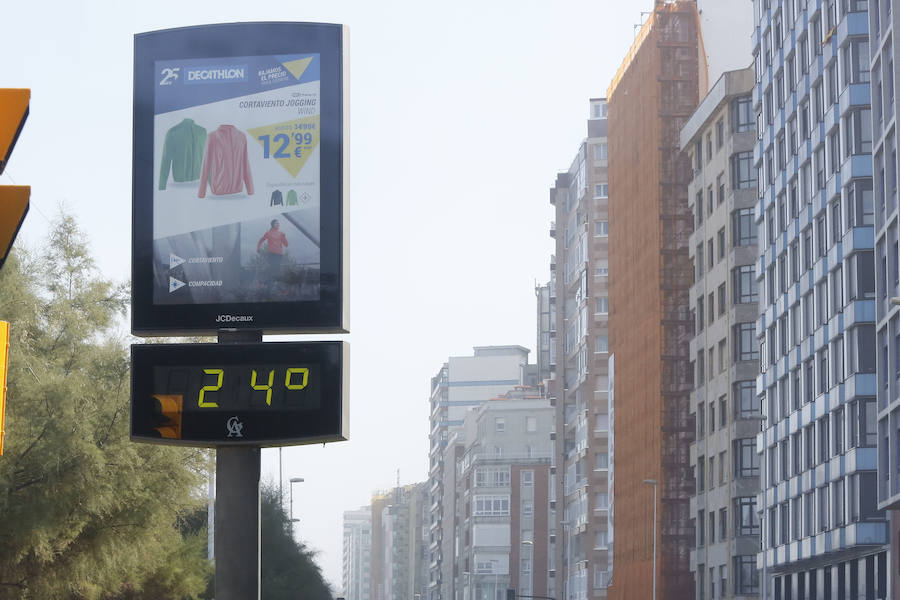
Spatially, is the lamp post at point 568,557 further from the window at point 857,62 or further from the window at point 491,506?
the window at point 857,62

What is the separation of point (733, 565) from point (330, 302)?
72446 millimetres

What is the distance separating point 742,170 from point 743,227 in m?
3.16

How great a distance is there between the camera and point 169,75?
1272cm

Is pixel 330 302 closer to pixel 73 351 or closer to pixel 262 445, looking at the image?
pixel 262 445

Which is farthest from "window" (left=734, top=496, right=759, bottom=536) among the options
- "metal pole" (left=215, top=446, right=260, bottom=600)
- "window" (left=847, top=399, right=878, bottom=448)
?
"metal pole" (left=215, top=446, right=260, bottom=600)

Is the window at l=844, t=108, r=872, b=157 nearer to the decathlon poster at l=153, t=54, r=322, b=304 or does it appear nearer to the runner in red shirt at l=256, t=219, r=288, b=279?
the decathlon poster at l=153, t=54, r=322, b=304

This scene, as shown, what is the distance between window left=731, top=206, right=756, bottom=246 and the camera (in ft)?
275

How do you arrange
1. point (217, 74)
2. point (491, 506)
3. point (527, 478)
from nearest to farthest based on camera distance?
point (217, 74) < point (527, 478) < point (491, 506)

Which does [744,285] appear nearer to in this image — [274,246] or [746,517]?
[746,517]

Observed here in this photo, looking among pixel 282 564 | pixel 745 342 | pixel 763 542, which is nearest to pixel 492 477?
pixel 745 342

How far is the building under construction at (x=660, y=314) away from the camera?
303 feet

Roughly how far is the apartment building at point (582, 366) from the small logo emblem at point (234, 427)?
10377cm

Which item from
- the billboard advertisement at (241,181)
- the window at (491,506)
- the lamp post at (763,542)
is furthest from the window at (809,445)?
the window at (491,506)

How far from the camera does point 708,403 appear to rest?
88062mm
